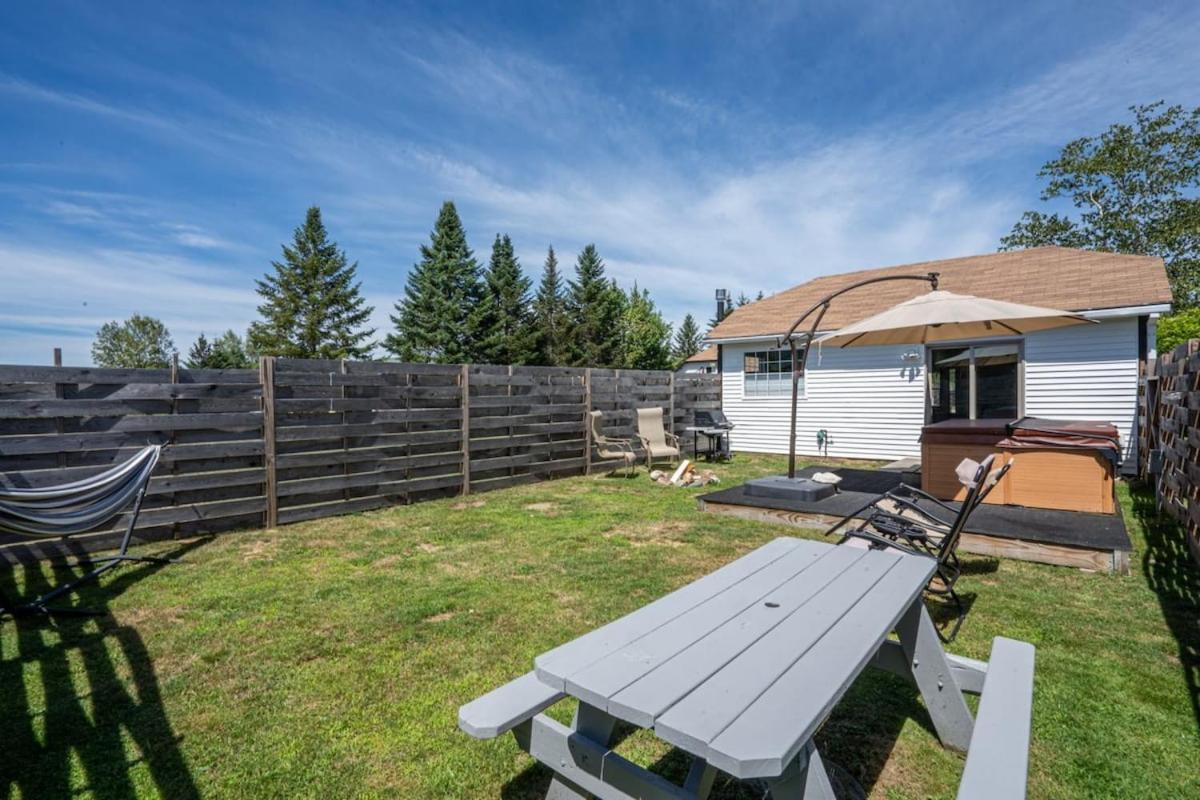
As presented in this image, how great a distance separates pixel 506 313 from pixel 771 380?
26.5m

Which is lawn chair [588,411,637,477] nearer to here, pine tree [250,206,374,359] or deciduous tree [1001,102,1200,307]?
deciduous tree [1001,102,1200,307]

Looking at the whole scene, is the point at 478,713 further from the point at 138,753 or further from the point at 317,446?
the point at 317,446

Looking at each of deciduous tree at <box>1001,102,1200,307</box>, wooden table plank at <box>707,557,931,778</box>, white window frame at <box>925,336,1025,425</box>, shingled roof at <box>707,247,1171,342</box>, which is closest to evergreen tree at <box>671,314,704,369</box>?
deciduous tree at <box>1001,102,1200,307</box>

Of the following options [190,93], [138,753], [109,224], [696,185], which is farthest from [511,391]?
[109,224]

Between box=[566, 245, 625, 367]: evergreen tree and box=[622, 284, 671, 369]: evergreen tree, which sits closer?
box=[566, 245, 625, 367]: evergreen tree

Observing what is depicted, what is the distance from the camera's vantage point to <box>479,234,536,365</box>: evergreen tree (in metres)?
34.8

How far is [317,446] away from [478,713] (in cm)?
538

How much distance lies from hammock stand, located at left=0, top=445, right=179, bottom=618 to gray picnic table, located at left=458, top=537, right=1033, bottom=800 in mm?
3622

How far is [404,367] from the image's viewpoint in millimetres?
6750

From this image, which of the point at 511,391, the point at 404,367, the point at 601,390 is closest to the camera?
the point at 404,367

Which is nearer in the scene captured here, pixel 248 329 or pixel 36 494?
pixel 36 494

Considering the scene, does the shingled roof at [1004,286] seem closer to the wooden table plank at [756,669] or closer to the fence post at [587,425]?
the fence post at [587,425]

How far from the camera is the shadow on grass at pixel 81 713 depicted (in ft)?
6.29

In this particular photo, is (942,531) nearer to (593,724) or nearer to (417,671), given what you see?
(593,724)
